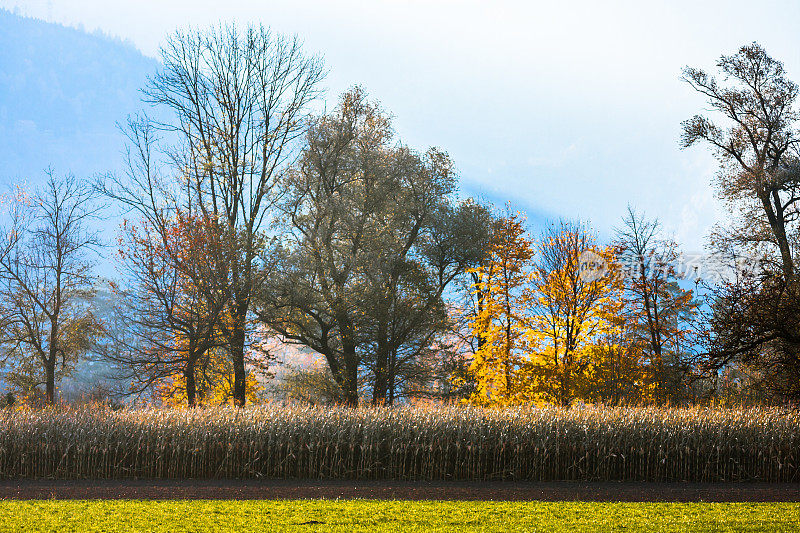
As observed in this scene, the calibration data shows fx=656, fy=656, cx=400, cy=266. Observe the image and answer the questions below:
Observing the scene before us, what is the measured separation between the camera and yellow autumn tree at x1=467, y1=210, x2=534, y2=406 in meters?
23.6

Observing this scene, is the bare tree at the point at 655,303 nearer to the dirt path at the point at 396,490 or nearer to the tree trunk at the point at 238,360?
the dirt path at the point at 396,490

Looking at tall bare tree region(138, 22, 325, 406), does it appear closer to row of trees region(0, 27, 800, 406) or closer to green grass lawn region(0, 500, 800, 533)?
row of trees region(0, 27, 800, 406)

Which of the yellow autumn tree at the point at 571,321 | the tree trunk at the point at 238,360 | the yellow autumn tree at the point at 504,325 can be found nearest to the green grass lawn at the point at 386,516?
the yellow autumn tree at the point at 571,321

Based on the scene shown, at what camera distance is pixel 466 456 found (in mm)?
14633

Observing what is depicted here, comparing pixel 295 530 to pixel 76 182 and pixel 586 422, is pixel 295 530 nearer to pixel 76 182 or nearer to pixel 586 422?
pixel 586 422

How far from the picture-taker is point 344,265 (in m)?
28.5

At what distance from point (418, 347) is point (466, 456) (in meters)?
15.4

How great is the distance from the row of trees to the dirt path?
8467mm

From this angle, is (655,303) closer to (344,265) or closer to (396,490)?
(344,265)

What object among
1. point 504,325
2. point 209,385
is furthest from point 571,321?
point 209,385

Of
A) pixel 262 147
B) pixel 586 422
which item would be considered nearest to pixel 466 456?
pixel 586 422

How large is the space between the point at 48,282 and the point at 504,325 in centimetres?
2450

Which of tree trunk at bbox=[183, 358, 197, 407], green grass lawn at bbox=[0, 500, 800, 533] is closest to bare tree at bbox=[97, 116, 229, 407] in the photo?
tree trunk at bbox=[183, 358, 197, 407]

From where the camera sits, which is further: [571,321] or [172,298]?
[172,298]
